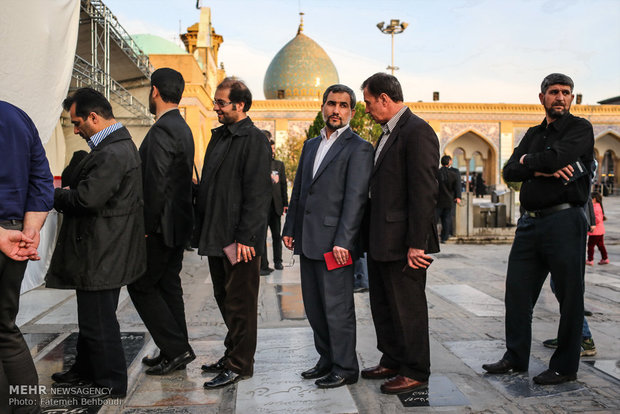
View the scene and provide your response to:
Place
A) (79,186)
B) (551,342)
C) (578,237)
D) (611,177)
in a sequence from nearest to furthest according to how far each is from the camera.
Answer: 1. (79,186)
2. (578,237)
3. (551,342)
4. (611,177)

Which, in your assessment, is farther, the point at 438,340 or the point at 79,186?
the point at 438,340

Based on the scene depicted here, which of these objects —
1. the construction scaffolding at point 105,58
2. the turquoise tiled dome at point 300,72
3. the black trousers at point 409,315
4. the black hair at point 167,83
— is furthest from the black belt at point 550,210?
the turquoise tiled dome at point 300,72

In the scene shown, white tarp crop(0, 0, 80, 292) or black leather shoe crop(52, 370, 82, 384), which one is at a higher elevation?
white tarp crop(0, 0, 80, 292)

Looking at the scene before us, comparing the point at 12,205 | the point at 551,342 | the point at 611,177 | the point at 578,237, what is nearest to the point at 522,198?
the point at 578,237

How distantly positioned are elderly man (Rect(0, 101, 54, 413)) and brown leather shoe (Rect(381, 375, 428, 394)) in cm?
138

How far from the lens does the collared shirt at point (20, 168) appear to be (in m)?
1.87

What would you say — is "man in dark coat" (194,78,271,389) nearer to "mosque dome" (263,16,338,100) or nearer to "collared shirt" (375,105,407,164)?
"collared shirt" (375,105,407,164)

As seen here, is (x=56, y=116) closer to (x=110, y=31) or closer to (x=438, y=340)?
(x=438, y=340)

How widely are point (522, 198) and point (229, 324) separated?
1.53 m

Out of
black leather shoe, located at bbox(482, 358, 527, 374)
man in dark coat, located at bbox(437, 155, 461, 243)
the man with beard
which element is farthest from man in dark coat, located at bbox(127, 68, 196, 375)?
man in dark coat, located at bbox(437, 155, 461, 243)

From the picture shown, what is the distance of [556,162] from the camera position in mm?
2473

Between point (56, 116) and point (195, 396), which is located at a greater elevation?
point (56, 116)

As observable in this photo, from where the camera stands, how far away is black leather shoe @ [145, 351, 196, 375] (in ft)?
8.48

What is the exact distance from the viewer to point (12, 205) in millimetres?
1899
